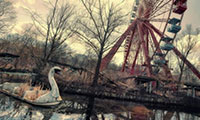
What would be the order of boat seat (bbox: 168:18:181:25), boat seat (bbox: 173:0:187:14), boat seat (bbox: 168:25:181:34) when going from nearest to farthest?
boat seat (bbox: 173:0:187:14) < boat seat (bbox: 168:25:181:34) < boat seat (bbox: 168:18:181:25)

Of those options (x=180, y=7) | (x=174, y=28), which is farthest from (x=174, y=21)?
(x=180, y=7)

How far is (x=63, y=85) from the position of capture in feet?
29.6

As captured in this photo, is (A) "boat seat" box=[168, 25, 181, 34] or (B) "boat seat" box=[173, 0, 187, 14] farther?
(A) "boat seat" box=[168, 25, 181, 34]

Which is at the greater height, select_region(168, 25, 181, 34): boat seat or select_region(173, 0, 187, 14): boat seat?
select_region(173, 0, 187, 14): boat seat

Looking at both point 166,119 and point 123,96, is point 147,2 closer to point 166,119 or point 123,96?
point 123,96

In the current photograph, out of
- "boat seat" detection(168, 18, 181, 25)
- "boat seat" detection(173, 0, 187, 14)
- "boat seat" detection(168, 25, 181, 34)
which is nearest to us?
"boat seat" detection(173, 0, 187, 14)

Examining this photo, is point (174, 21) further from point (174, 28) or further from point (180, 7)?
point (180, 7)

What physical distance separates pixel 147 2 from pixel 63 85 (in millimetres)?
19410

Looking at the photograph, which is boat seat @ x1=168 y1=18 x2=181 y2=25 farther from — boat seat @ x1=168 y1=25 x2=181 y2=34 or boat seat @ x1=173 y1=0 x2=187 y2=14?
boat seat @ x1=173 y1=0 x2=187 y2=14

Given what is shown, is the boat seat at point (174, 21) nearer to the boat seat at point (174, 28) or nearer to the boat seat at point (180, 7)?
the boat seat at point (174, 28)

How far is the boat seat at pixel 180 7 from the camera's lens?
15.7 m

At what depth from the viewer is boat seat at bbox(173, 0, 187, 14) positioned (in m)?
15.7

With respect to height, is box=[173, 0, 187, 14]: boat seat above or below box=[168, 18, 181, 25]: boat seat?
above

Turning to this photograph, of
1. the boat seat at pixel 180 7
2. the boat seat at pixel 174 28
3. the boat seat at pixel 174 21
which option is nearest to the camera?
the boat seat at pixel 180 7
